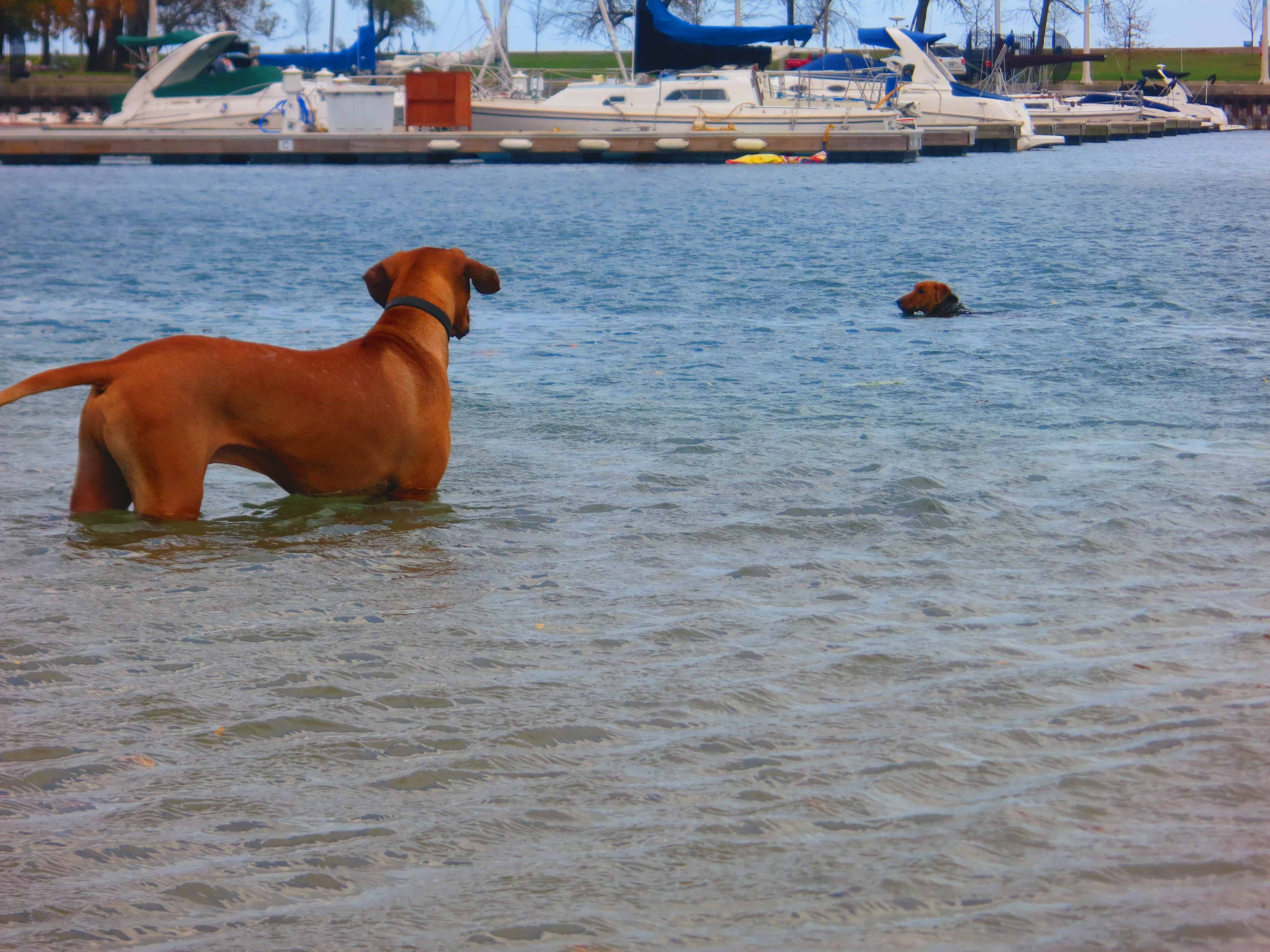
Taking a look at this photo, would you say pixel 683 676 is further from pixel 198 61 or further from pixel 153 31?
pixel 153 31

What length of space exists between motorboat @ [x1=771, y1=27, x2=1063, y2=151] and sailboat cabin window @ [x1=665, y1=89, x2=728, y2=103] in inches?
268

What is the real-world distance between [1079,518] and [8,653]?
14.5 ft

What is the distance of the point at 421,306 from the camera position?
6.08m

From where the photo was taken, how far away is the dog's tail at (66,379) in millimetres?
4688

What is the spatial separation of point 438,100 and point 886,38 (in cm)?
2370

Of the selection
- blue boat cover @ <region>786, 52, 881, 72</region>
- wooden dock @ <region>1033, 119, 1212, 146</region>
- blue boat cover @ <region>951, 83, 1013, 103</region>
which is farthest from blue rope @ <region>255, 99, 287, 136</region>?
wooden dock @ <region>1033, 119, 1212, 146</region>

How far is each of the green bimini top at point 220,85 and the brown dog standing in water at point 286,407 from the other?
53450mm

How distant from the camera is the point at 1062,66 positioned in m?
93.2

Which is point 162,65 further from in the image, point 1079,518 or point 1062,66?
point 1062,66

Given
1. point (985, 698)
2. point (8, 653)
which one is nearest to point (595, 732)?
point (985, 698)

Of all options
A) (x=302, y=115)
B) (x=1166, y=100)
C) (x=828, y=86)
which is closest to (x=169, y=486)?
(x=302, y=115)

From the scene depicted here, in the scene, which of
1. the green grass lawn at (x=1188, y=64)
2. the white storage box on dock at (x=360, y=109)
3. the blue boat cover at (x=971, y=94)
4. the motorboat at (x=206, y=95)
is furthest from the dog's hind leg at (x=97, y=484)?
the green grass lawn at (x=1188, y=64)

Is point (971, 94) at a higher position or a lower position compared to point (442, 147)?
higher

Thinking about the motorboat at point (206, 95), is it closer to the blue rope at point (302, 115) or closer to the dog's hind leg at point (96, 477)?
the blue rope at point (302, 115)
